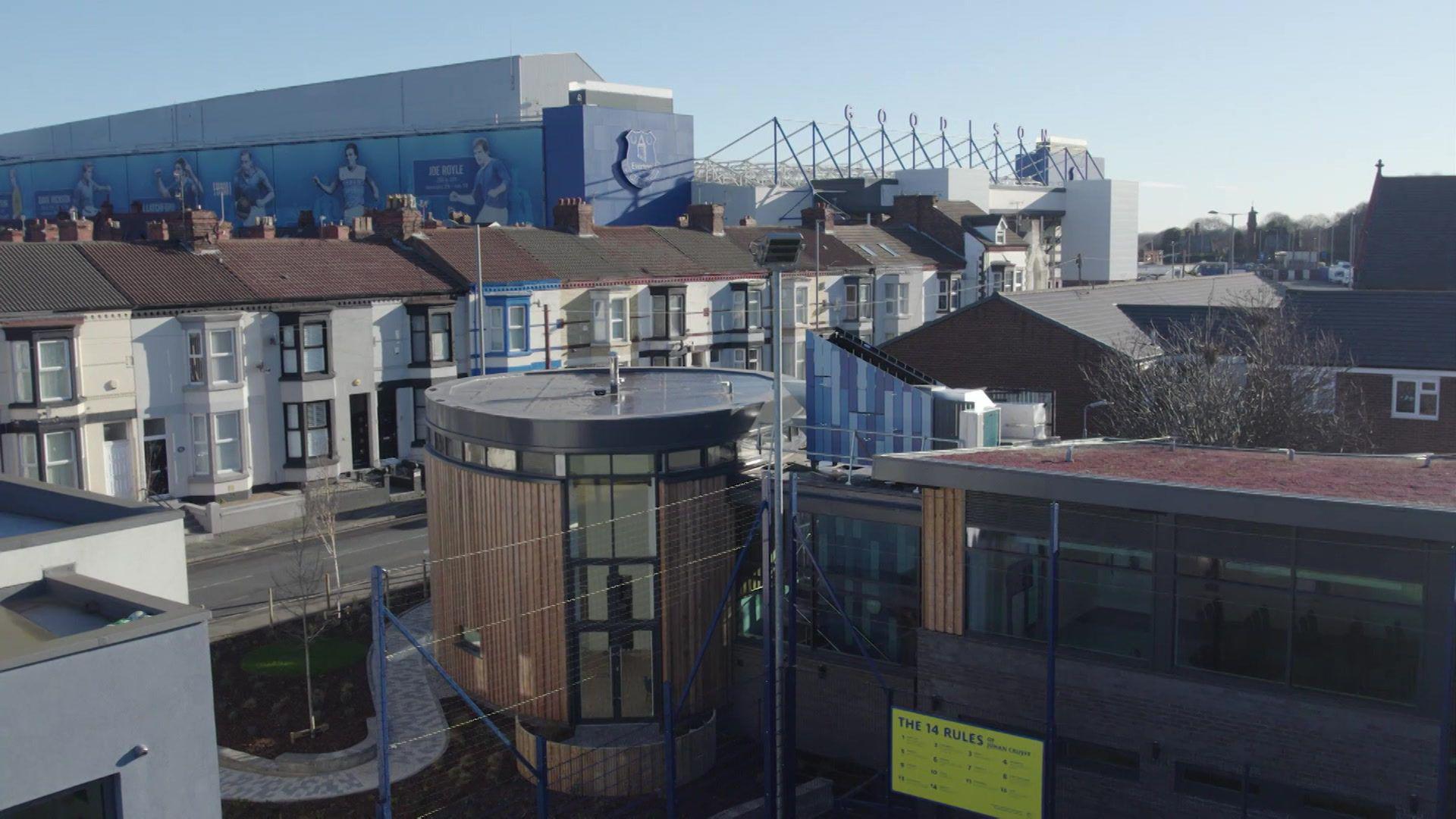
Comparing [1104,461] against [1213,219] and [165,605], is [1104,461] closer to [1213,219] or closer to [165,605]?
[165,605]

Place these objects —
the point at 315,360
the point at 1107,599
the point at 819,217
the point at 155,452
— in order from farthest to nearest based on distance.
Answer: the point at 819,217 < the point at 315,360 < the point at 155,452 < the point at 1107,599

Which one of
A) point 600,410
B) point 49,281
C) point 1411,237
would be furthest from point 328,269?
point 1411,237

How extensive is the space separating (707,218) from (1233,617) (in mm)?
39773

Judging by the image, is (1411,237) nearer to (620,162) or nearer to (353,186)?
(620,162)

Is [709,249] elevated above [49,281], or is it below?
above

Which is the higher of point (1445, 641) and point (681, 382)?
point (681, 382)

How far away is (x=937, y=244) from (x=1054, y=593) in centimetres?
4459

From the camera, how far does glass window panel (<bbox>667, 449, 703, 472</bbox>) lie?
1733 centimetres

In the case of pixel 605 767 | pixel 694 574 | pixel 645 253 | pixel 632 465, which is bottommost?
pixel 605 767

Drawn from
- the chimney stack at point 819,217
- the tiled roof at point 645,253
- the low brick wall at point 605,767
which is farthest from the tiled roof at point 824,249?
the low brick wall at point 605,767

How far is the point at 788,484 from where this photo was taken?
1733cm


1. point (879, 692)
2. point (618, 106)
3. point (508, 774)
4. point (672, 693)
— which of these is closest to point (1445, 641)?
point (879, 692)

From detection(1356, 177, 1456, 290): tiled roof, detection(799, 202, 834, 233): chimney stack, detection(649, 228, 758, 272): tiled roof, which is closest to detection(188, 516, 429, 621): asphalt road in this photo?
detection(649, 228, 758, 272): tiled roof

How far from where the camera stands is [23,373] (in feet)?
101
